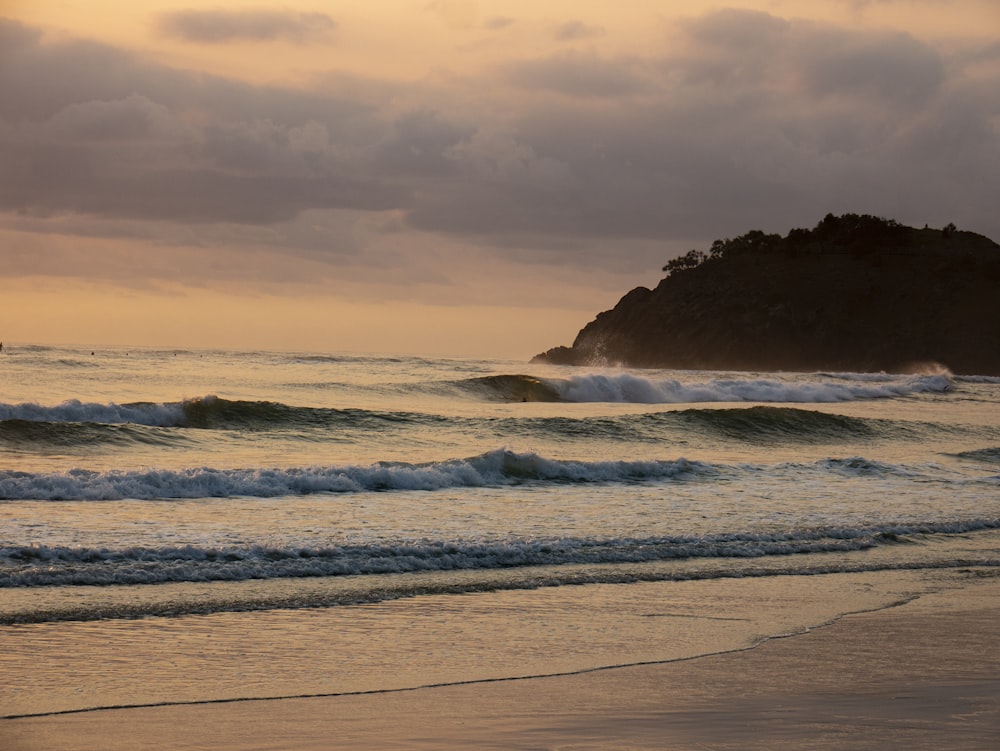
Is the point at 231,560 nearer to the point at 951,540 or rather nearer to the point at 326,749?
the point at 326,749

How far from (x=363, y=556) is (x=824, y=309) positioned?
15963cm

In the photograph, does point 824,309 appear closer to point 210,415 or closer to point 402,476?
point 210,415

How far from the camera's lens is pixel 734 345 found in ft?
528

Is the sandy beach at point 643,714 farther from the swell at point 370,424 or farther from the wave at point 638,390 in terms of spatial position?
the wave at point 638,390

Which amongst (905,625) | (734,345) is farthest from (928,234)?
(905,625)

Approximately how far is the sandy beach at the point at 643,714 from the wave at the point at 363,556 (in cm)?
427

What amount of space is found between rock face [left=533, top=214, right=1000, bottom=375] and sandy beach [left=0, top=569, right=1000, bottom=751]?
145 metres

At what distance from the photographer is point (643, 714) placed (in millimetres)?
6906

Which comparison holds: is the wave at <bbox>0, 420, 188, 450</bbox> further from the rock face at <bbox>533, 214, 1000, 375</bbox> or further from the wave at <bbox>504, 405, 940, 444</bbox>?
the rock face at <bbox>533, 214, 1000, 375</bbox>

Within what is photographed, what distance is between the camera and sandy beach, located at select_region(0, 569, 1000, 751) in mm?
6273

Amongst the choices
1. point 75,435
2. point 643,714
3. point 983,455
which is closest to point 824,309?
point 983,455

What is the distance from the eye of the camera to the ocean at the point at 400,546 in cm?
821

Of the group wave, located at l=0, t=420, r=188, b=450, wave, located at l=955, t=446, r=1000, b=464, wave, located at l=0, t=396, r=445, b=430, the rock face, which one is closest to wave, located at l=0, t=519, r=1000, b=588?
wave, located at l=0, t=420, r=188, b=450

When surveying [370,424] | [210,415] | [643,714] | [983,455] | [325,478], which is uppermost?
[210,415]
